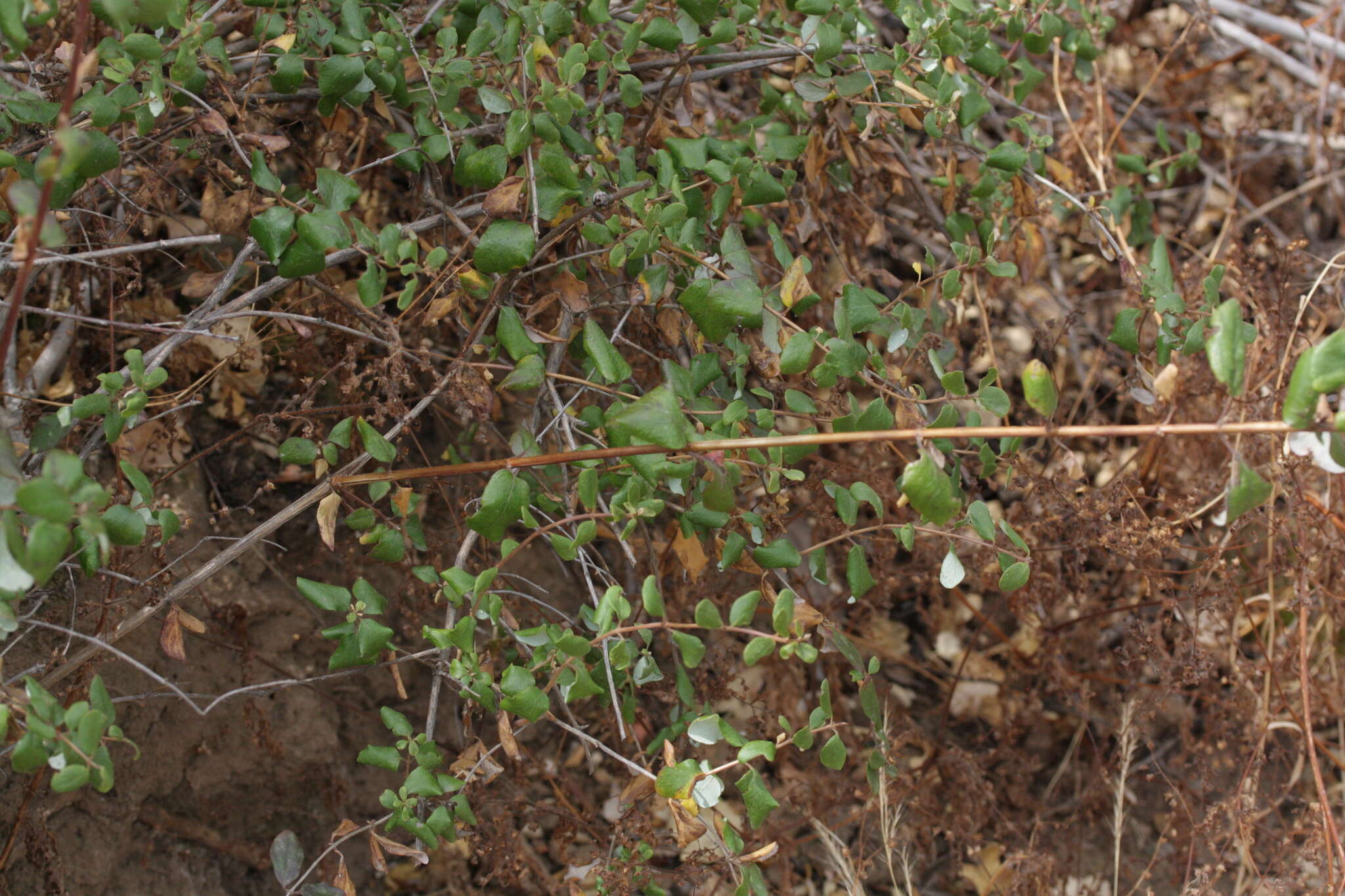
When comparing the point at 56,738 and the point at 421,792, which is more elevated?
the point at 56,738

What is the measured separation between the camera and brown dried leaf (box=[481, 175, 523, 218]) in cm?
140

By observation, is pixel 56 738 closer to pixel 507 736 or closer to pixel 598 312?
pixel 507 736

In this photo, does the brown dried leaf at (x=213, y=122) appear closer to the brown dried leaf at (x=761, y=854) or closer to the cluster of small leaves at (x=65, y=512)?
the cluster of small leaves at (x=65, y=512)

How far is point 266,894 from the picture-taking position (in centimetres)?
185

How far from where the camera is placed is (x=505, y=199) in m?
1.40

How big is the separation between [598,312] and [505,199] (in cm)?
50

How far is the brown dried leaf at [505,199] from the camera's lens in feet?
4.59

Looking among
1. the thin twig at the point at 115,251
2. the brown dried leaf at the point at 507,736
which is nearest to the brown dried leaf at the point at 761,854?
the brown dried leaf at the point at 507,736

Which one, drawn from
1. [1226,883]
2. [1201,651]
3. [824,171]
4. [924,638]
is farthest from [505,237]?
[1226,883]

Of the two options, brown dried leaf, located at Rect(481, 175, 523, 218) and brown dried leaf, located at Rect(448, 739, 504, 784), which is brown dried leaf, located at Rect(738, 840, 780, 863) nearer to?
brown dried leaf, located at Rect(448, 739, 504, 784)

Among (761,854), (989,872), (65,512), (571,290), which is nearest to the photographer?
(65,512)

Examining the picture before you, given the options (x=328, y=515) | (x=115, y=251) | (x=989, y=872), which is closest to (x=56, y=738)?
(x=328, y=515)

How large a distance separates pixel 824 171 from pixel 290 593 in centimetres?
128

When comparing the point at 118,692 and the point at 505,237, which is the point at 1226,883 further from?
the point at 118,692
